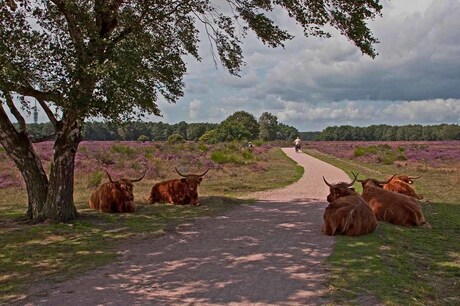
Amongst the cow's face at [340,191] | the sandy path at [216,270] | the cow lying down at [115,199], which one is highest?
the cow's face at [340,191]

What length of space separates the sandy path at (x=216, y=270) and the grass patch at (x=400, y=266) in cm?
32

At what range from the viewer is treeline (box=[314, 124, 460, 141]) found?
108062mm

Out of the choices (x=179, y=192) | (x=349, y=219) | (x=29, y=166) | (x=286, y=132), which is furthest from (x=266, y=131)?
(x=349, y=219)

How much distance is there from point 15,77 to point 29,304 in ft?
14.7

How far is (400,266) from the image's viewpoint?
7.11 meters

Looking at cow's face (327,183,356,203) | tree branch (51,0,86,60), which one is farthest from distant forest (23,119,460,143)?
tree branch (51,0,86,60)

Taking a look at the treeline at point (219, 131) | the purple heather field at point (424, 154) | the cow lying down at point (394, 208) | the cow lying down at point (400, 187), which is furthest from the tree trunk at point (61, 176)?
the treeline at point (219, 131)

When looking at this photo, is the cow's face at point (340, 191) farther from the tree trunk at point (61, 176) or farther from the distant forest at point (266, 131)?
the distant forest at point (266, 131)

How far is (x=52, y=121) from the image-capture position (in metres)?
11.3

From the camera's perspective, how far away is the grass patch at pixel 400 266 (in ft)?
19.0

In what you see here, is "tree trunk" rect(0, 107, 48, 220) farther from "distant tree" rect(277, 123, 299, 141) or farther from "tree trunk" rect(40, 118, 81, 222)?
"distant tree" rect(277, 123, 299, 141)

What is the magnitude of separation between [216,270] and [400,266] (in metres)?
2.79

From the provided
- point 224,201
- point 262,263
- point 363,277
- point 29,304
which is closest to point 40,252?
point 29,304

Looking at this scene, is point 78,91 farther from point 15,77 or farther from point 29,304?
point 29,304
